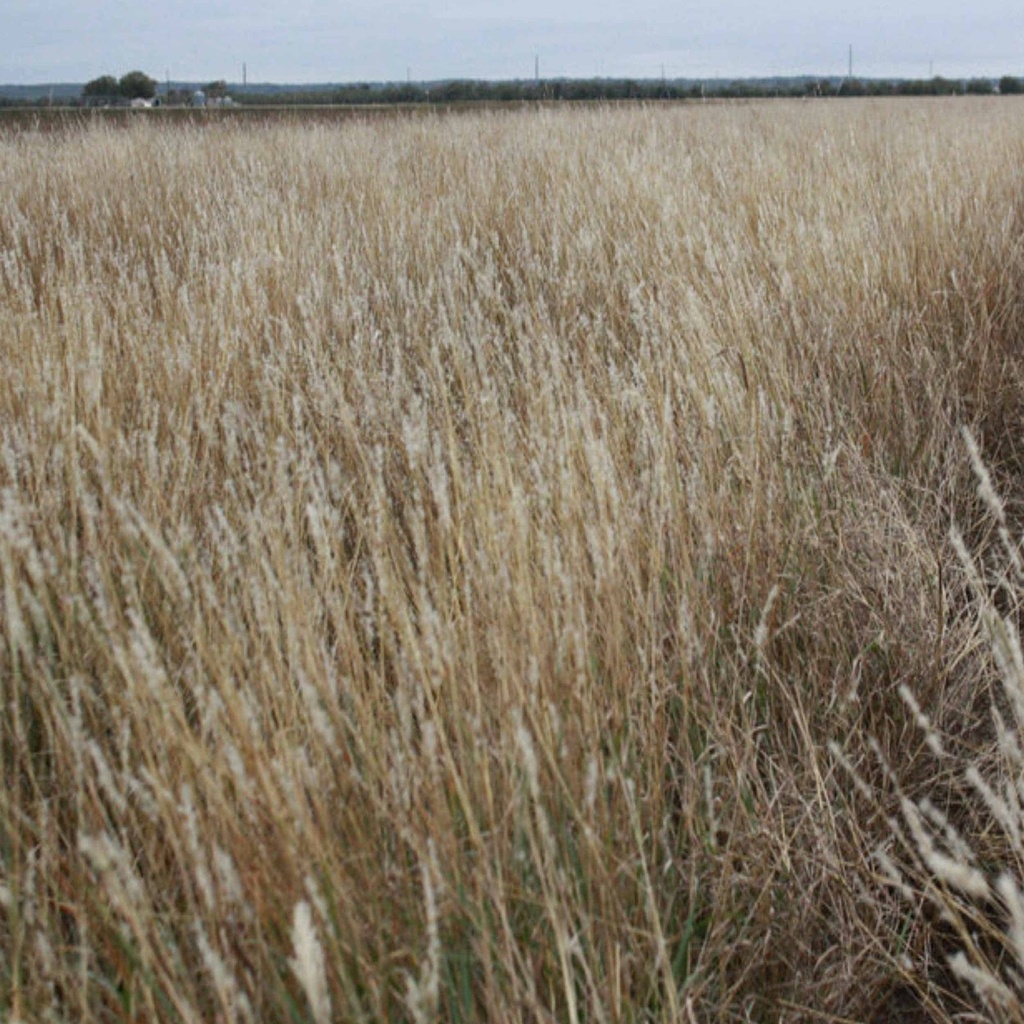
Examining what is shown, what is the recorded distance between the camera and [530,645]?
5.21 ft

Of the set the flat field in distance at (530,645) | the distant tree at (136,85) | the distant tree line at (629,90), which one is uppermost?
the distant tree at (136,85)

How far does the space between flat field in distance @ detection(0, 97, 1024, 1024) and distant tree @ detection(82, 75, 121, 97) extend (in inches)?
2448

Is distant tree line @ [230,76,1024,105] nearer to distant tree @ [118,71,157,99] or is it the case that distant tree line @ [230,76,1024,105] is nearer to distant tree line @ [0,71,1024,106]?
distant tree line @ [0,71,1024,106]

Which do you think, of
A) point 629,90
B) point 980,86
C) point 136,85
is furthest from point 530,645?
point 136,85

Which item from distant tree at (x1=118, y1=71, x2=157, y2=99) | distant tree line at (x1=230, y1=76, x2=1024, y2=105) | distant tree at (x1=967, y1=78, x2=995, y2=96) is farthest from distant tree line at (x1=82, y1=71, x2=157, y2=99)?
distant tree at (x1=967, y1=78, x2=995, y2=96)

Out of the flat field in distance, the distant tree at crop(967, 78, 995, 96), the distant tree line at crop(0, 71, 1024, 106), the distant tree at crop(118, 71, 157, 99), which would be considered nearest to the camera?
the flat field in distance

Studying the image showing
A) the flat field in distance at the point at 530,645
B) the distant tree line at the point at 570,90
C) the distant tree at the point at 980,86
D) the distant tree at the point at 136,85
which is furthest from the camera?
the distant tree at the point at 136,85

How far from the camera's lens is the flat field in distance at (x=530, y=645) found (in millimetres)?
1247

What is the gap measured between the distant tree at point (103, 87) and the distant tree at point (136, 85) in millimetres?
350

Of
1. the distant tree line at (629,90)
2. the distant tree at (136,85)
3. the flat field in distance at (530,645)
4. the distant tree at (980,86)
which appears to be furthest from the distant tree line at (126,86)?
the flat field in distance at (530,645)

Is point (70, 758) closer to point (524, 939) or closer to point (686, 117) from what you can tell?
point (524, 939)

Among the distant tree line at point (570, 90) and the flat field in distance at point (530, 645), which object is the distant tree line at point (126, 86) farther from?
the flat field in distance at point (530, 645)

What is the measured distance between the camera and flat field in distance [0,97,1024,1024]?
1247 millimetres

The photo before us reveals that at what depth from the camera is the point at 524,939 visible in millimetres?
1331
